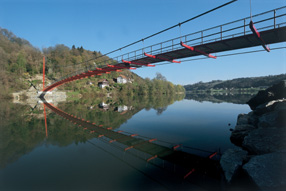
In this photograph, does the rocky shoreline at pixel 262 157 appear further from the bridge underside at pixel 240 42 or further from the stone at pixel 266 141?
the bridge underside at pixel 240 42

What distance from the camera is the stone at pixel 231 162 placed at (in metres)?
5.06

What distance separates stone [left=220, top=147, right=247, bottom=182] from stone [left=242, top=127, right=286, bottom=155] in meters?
0.69

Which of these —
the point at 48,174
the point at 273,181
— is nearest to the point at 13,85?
the point at 48,174

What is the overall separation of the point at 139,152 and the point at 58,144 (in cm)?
473

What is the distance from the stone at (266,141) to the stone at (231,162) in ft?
2.27

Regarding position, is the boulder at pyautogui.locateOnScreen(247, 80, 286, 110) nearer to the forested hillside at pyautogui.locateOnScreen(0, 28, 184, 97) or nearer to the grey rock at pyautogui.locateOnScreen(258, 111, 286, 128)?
the grey rock at pyautogui.locateOnScreen(258, 111, 286, 128)

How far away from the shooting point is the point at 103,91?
66562 mm

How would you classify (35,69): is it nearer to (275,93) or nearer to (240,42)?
(240,42)

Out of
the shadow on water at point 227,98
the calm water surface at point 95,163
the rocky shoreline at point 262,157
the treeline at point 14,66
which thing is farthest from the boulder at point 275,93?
the treeline at point 14,66

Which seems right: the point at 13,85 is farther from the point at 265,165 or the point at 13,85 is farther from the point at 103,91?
the point at 265,165

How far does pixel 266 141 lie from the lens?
609cm

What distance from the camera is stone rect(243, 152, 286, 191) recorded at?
12.7ft

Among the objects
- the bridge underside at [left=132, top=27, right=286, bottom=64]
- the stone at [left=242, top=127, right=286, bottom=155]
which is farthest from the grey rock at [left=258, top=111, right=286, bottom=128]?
the bridge underside at [left=132, top=27, right=286, bottom=64]

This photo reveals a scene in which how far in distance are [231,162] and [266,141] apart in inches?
70.1
